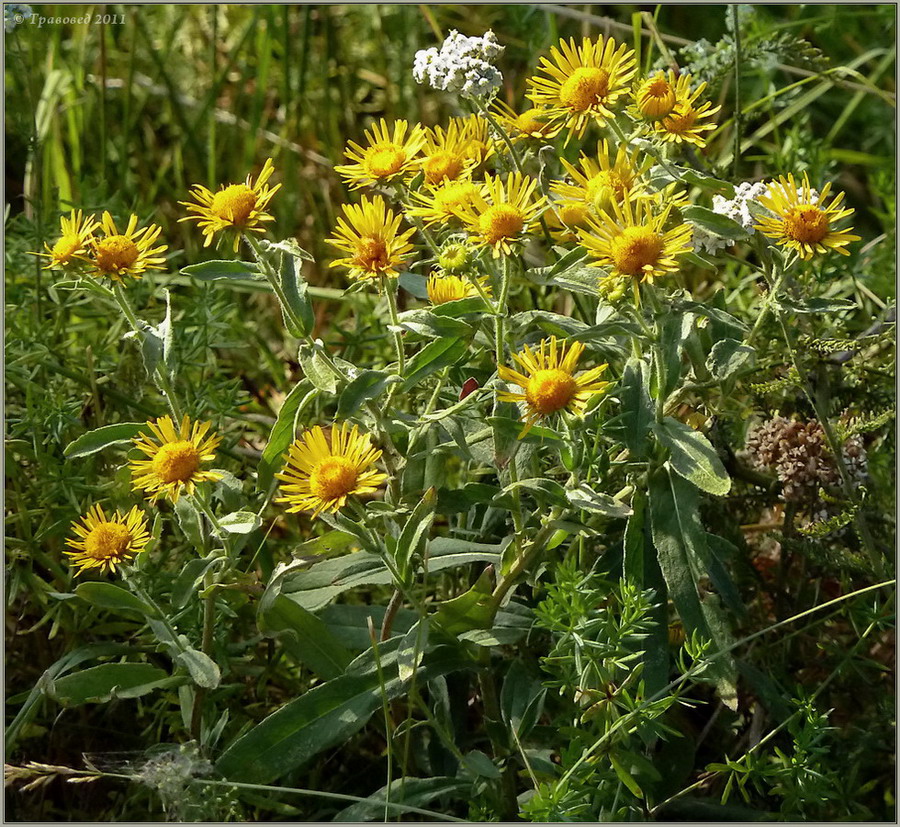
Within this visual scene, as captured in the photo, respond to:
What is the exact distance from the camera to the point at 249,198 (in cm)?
115

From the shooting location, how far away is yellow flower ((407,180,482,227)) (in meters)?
1.17

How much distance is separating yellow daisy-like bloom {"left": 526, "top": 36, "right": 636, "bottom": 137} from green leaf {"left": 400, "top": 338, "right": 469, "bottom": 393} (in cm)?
28

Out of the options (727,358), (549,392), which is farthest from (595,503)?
(727,358)

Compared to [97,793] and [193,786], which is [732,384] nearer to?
[193,786]

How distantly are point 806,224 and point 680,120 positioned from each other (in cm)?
19

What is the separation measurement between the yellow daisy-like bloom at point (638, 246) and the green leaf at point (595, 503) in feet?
0.73

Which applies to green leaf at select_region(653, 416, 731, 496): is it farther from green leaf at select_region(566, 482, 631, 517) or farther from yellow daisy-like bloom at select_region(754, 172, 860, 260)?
yellow daisy-like bloom at select_region(754, 172, 860, 260)

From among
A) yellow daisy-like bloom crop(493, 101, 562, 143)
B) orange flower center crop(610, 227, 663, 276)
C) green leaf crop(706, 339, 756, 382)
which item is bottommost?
A: green leaf crop(706, 339, 756, 382)

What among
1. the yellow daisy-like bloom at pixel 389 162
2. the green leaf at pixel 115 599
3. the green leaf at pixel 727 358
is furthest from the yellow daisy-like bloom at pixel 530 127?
the green leaf at pixel 115 599

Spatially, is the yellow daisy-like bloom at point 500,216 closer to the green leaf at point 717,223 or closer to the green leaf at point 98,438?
the green leaf at point 717,223

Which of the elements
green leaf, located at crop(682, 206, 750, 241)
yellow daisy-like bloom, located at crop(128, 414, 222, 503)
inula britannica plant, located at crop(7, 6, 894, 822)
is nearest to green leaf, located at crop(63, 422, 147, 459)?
inula britannica plant, located at crop(7, 6, 894, 822)

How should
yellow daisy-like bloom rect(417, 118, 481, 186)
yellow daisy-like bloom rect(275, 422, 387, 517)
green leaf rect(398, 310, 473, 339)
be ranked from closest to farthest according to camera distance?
yellow daisy-like bloom rect(275, 422, 387, 517), green leaf rect(398, 310, 473, 339), yellow daisy-like bloom rect(417, 118, 481, 186)

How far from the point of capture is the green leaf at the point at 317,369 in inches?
45.6

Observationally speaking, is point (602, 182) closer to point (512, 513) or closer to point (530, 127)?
point (530, 127)
